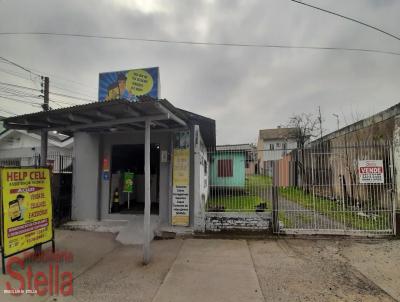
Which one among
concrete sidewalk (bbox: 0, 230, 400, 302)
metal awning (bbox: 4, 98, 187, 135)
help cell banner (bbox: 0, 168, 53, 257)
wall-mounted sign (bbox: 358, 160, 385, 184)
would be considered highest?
metal awning (bbox: 4, 98, 187, 135)

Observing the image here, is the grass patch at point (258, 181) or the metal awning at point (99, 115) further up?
the metal awning at point (99, 115)

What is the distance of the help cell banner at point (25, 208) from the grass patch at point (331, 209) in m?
5.68

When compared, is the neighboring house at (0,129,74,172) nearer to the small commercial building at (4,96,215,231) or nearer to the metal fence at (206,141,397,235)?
the small commercial building at (4,96,215,231)

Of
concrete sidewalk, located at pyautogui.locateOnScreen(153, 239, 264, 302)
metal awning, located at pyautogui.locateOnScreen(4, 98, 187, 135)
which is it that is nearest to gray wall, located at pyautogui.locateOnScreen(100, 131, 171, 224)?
metal awning, located at pyautogui.locateOnScreen(4, 98, 187, 135)

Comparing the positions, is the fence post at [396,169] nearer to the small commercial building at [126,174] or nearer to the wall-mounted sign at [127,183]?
the small commercial building at [126,174]

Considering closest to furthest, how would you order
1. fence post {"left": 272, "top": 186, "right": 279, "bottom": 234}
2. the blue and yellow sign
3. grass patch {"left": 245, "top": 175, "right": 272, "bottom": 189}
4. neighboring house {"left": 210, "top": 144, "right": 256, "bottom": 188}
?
Result: fence post {"left": 272, "top": 186, "right": 279, "bottom": 234} → grass patch {"left": 245, "top": 175, "right": 272, "bottom": 189} → neighboring house {"left": 210, "top": 144, "right": 256, "bottom": 188} → the blue and yellow sign

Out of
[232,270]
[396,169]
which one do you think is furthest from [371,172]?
[232,270]

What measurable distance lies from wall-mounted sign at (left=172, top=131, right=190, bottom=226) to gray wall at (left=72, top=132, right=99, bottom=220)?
8.93 feet

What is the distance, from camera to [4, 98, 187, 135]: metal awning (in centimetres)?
482

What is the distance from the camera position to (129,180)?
9.10 m

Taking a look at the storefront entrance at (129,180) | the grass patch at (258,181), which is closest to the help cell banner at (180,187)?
the storefront entrance at (129,180)

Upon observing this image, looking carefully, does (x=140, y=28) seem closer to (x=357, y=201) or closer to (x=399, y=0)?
(x=399, y=0)

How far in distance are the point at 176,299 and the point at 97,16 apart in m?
7.07

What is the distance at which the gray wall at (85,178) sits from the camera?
8.18m
